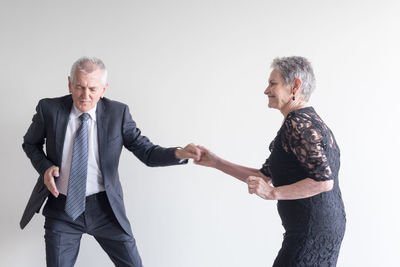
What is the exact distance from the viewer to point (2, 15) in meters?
2.57

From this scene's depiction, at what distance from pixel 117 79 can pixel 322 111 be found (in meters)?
1.33

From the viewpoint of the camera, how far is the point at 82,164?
2.14 metres

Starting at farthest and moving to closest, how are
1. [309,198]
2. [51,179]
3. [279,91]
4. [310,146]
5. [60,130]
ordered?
[60,130]
[51,179]
[279,91]
[309,198]
[310,146]

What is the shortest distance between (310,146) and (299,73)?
0.37 metres

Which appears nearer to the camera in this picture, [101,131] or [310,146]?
[310,146]

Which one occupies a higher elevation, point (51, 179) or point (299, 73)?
point (299, 73)

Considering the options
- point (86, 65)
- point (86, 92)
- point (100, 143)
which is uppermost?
point (86, 65)

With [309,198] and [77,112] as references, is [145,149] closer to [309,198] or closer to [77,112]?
[77,112]

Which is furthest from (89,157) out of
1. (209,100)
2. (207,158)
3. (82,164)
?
(209,100)

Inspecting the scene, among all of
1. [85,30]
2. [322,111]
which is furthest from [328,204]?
[85,30]

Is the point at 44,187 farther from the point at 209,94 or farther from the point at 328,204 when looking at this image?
the point at 328,204

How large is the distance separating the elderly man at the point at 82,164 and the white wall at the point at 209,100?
1.48 ft

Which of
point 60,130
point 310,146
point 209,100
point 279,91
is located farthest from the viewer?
point 209,100

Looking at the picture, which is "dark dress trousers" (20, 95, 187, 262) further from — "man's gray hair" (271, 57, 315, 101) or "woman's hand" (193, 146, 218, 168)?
"man's gray hair" (271, 57, 315, 101)
